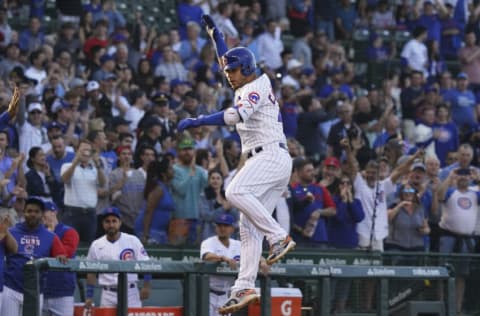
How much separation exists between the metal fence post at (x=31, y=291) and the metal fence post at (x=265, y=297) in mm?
1993

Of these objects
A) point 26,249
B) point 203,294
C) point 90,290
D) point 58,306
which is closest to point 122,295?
point 203,294

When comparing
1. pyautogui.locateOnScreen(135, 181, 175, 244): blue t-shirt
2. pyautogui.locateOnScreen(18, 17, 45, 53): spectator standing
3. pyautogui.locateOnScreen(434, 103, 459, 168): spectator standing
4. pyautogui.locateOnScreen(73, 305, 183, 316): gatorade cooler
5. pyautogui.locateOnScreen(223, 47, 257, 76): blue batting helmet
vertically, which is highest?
pyautogui.locateOnScreen(18, 17, 45, 53): spectator standing

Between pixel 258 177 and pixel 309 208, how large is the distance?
4.55m

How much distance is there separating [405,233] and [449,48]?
346 inches

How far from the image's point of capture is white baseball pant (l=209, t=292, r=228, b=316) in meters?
12.3

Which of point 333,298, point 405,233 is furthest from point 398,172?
point 333,298

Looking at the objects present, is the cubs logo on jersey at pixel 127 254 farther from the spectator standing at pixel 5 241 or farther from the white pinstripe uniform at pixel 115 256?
the spectator standing at pixel 5 241

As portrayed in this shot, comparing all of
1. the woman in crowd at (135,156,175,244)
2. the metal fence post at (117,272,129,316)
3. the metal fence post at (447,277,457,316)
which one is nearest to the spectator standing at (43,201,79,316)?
the metal fence post at (117,272,129,316)

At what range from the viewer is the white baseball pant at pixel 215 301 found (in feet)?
40.3

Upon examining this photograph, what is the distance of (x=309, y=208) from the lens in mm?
15266

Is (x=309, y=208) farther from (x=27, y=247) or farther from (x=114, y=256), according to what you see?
(x=27, y=247)

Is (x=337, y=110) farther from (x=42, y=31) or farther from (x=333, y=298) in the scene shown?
(x=333, y=298)

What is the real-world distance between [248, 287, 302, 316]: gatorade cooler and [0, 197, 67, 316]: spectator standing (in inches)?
73.6

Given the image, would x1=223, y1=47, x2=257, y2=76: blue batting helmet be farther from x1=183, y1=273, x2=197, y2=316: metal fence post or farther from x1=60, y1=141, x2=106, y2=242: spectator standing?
x1=60, y1=141, x2=106, y2=242: spectator standing
